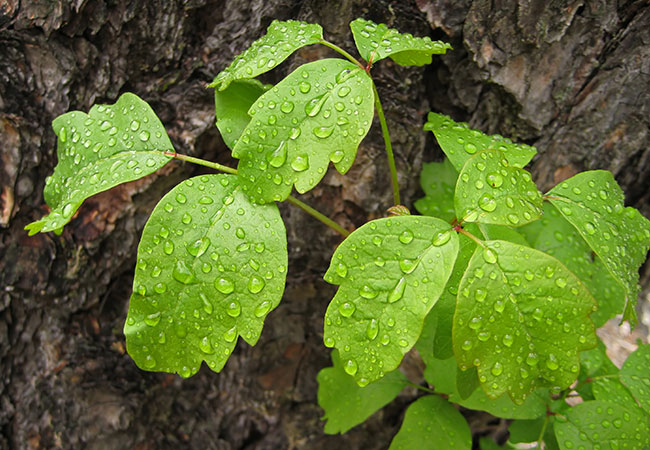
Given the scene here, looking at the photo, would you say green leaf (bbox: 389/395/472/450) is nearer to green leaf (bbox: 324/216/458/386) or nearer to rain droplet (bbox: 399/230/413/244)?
green leaf (bbox: 324/216/458/386)

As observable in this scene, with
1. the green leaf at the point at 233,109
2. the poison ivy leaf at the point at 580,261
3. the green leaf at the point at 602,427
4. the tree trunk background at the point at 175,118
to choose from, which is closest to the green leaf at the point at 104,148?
the green leaf at the point at 233,109

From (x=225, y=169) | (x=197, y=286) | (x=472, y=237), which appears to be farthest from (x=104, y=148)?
(x=472, y=237)

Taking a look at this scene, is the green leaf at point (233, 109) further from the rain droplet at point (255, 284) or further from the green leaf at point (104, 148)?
the rain droplet at point (255, 284)

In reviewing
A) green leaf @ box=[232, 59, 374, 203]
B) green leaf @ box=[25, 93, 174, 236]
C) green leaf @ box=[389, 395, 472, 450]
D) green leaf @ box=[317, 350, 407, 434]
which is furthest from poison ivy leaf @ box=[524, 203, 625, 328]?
green leaf @ box=[25, 93, 174, 236]

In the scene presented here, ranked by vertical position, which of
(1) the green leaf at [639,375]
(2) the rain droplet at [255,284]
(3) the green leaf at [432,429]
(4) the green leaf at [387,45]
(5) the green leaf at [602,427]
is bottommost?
(3) the green leaf at [432,429]

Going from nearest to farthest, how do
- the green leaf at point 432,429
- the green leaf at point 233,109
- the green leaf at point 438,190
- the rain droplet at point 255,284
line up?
the rain droplet at point 255,284 < the green leaf at point 233,109 < the green leaf at point 432,429 < the green leaf at point 438,190

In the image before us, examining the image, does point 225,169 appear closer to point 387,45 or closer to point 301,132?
point 301,132
